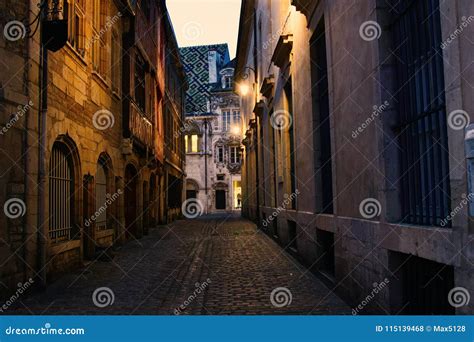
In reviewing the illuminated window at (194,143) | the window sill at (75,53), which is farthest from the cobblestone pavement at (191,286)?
the illuminated window at (194,143)

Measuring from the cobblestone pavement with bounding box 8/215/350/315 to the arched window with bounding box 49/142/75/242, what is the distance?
911 millimetres

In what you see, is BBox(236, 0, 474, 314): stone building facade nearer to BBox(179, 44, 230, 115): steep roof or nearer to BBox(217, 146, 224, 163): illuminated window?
BBox(217, 146, 224, 163): illuminated window

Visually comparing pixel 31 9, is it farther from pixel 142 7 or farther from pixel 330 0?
pixel 142 7

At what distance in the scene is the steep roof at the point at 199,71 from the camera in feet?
150

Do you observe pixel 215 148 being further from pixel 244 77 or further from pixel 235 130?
pixel 244 77

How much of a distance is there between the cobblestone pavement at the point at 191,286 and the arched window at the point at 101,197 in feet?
3.19

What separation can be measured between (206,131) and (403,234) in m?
40.9

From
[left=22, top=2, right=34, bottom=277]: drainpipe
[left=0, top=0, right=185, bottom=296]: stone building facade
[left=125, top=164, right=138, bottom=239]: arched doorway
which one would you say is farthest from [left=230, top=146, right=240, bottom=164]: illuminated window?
[left=22, top=2, right=34, bottom=277]: drainpipe

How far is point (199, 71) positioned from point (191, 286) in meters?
43.0

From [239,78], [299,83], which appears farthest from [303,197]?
[239,78]

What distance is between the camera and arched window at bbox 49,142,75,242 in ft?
27.5

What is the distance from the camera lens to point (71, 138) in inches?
355

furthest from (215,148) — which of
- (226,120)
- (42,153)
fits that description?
(42,153)

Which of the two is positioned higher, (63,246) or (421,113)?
(421,113)
